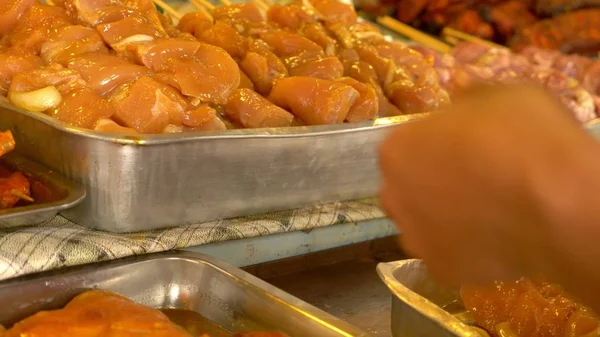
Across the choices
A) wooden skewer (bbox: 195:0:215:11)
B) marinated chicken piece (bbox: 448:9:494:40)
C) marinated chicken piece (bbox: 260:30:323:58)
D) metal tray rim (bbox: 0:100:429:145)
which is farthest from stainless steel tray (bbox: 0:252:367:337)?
marinated chicken piece (bbox: 448:9:494:40)

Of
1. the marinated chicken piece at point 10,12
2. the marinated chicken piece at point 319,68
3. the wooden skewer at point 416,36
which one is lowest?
the wooden skewer at point 416,36

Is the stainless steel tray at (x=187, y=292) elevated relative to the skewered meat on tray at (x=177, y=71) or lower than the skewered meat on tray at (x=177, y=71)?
lower

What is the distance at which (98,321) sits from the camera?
1338 millimetres

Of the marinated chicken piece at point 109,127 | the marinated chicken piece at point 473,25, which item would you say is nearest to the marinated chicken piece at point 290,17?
the marinated chicken piece at point 109,127

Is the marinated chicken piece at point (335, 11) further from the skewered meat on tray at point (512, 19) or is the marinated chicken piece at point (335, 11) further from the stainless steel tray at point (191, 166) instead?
the skewered meat on tray at point (512, 19)

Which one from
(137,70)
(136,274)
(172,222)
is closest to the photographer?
(136,274)

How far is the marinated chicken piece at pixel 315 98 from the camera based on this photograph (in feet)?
6.54

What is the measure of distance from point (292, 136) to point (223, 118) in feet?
0.76

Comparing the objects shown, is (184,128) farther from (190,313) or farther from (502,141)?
(502,141)

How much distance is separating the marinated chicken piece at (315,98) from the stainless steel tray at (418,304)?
57 centimetres

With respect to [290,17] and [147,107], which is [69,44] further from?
[290,17]

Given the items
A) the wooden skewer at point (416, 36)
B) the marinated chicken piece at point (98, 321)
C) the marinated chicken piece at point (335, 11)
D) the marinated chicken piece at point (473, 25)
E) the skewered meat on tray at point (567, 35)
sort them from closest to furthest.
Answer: the marinated chicken piece at point (98, 321) → the marinated chicken piece at point (335, 11) → the wooden skewer at point (416, 36) → the skewered meat on tray at point (567, 35) → the marinated chicken piece at point (473, 25)

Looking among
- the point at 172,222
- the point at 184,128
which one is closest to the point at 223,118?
the point at 184,128

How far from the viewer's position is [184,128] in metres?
1.85
